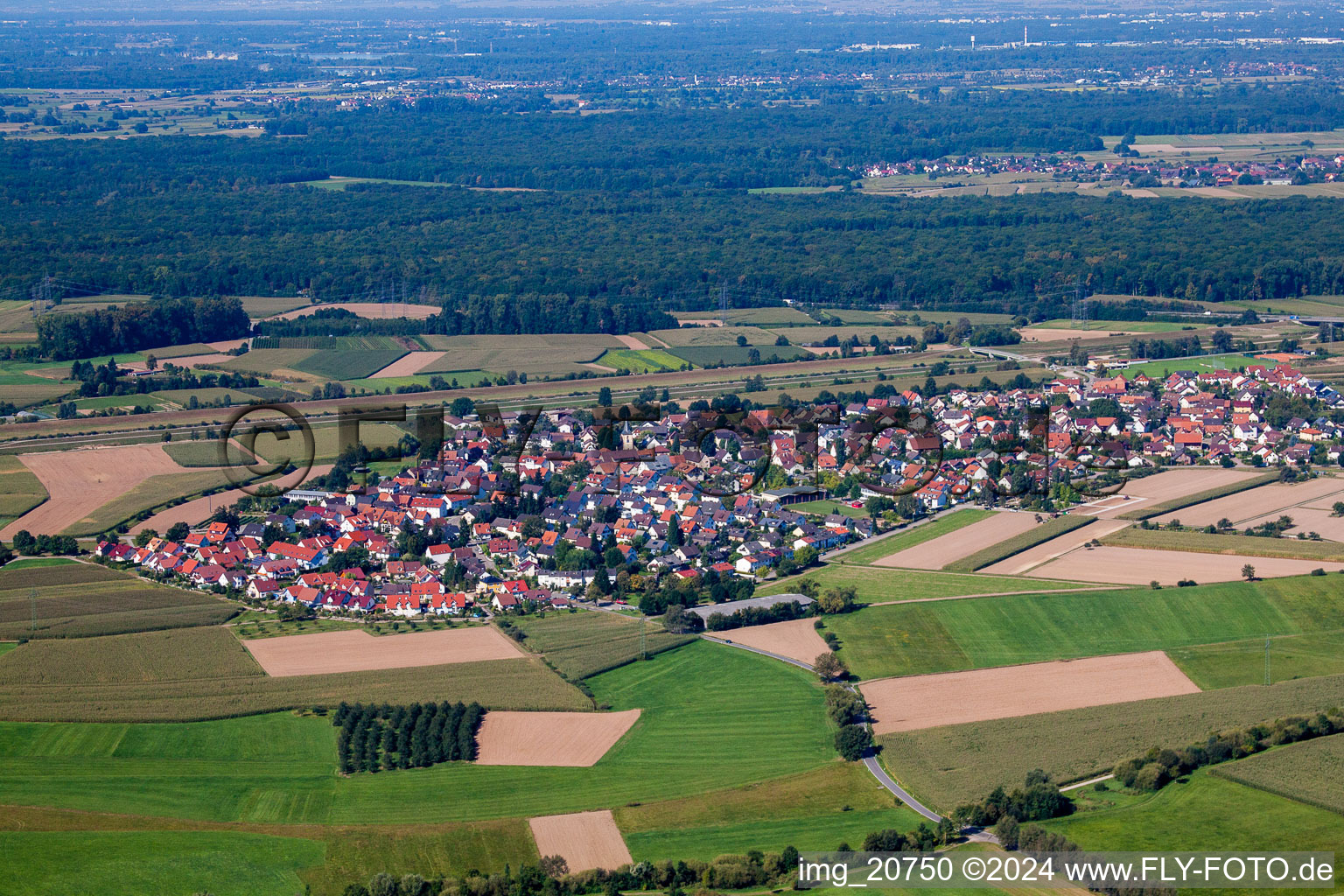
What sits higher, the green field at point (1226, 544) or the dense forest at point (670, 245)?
the dense forest at point (670, 245)

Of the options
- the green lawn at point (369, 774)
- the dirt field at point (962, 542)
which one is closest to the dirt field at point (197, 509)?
the green lawn at point (369, 774)

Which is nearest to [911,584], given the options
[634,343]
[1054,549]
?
[1054,549]

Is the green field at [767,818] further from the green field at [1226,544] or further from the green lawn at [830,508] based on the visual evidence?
the green lawn at [830,508]

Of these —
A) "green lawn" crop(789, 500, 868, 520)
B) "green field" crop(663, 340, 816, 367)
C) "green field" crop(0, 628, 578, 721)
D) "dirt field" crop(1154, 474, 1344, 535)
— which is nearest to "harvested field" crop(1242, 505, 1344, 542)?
"dirt field" crop(1154, 474, 1344, 535)

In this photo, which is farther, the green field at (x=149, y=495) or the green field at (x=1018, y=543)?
the green field at (x=149, y=495)

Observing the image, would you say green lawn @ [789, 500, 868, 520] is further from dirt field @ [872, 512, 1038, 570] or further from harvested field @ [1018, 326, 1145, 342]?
harvested field @ [1018, 326, 1145, 342]

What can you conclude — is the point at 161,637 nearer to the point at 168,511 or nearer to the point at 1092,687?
the point at 168,511

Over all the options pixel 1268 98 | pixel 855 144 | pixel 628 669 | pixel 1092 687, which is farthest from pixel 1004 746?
pixel 1268 98

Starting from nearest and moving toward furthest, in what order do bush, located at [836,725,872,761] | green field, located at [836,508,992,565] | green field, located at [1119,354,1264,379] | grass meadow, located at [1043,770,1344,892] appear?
grass meadow, located at [1043,770,1344,892] < bush, located at [836,725,872,761] < green field, located at [836,508,992,565] < green field, located at [1119,354,1264,379]
